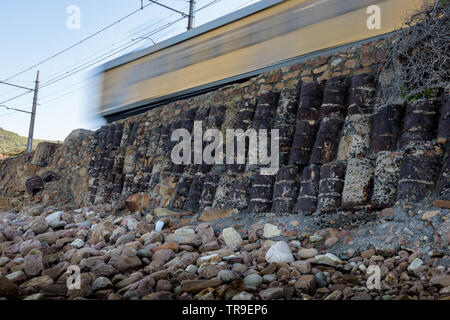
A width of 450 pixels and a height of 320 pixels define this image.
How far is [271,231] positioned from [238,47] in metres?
3.10

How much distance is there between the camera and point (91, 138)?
24.9ft

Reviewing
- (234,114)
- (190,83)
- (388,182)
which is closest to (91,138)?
(190,83)

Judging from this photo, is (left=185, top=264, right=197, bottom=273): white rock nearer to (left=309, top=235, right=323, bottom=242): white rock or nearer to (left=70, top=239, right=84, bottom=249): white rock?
(left=309, top=235, right=323, bottom=242): white rock

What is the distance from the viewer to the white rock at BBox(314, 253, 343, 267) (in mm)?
2662

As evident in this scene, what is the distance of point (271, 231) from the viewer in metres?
3.45

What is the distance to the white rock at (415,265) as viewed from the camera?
2421 millimetres

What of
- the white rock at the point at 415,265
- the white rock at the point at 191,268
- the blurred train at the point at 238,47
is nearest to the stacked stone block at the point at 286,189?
the white rock at the point at 191,268

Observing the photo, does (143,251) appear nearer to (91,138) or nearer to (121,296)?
(121,296)

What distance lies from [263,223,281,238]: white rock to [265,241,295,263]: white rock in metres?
0.45

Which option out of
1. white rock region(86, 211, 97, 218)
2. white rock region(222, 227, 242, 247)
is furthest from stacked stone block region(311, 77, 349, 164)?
white rock region(86, 211, 97, 218)

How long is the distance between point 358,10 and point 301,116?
4.92 ft

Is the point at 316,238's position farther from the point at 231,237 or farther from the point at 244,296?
the point at 244,296

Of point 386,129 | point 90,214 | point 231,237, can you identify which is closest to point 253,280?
point 231,237
